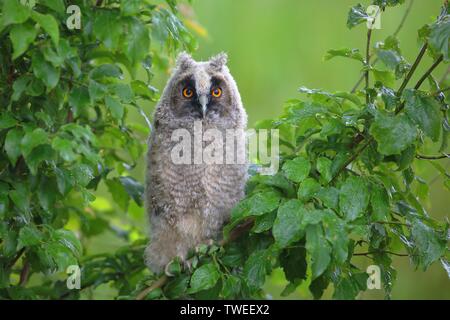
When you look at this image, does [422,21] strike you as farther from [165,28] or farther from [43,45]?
[43,45]

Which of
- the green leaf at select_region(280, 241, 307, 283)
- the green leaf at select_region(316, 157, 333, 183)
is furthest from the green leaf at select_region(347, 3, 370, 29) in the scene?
the green leaf at select_region(280, 241, 307, 283)

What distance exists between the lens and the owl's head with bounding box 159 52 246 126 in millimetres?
2488

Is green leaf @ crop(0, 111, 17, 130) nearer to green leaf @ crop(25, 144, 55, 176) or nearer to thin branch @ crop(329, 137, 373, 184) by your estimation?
green leaf @ crop(25, 144, 55, 176)

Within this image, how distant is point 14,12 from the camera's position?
167cm

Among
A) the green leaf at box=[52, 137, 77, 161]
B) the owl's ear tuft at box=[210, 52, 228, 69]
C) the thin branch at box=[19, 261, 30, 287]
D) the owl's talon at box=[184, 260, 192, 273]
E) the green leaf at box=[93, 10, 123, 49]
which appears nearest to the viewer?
the green leaf at box=[52, 137, 77, 161]

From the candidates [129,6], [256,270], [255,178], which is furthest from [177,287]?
[129,6]

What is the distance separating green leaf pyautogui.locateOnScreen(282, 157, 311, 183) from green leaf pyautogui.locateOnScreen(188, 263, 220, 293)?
1.28 feet

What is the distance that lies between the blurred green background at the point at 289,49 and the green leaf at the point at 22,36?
2.20 m

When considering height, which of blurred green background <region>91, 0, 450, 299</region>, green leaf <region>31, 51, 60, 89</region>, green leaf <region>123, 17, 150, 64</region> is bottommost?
green leaf <region>31, 51, 60, 89</region>

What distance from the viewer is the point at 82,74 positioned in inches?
75.7

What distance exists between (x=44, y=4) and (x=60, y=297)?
1.26 meters

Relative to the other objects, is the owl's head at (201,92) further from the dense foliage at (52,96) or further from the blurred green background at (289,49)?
the blurred green background at (289,49)

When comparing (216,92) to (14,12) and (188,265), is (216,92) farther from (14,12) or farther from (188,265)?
(14,12)

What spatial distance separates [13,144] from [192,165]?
2.84 ft
